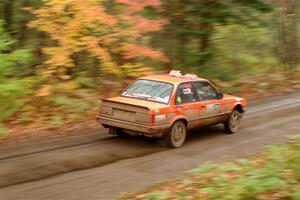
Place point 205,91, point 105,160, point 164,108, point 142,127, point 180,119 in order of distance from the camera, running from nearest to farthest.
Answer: point 105,160 → point 142,127 → point 164,108 → point 180,119 → point 205,91

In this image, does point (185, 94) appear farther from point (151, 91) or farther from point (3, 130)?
point (3, 130)

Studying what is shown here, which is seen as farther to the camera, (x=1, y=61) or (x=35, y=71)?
(x=35, y=71)

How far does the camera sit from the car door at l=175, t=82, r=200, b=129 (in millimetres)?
11156

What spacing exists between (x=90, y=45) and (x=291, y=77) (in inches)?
557

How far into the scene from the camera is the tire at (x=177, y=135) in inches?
433

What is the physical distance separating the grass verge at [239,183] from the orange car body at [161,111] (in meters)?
1.94

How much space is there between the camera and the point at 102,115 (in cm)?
1125

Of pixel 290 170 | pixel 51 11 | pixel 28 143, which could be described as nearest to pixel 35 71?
pixel 51 11

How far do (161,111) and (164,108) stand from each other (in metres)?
0.14

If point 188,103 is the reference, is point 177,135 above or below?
below

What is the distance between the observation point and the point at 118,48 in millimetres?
15273

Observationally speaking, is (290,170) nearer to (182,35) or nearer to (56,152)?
(56,152)

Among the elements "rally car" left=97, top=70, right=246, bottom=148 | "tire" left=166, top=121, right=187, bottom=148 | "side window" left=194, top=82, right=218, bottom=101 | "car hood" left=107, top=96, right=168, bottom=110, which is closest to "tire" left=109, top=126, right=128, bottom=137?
"rally car" left=97, top=70, right=246, bottom=148

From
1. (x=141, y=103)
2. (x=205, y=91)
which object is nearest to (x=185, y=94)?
(x=205, y=91)
